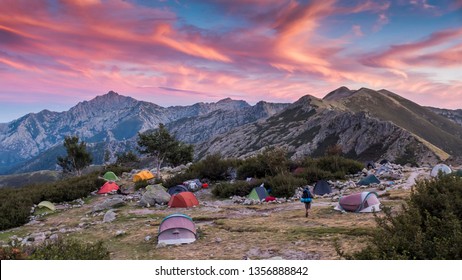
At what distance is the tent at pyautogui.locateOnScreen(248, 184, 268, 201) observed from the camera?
2623 cm

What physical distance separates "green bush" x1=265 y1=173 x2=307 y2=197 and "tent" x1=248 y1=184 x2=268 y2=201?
108 cm

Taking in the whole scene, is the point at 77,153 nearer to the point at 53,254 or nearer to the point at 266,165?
the point at 266,165

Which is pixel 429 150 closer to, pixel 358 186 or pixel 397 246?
pixel 358 186

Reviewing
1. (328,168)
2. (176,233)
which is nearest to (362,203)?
(176,233)

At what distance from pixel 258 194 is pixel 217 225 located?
33.3 feet

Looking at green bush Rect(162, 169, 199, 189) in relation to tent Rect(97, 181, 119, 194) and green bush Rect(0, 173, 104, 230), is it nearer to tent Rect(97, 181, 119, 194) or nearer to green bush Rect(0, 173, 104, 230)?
tent Rect(97, 181, 119, 194)

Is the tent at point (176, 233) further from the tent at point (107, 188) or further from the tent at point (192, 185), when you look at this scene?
the tent at point (107, 188)

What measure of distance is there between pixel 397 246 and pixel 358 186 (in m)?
22.7

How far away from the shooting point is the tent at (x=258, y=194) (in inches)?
1032

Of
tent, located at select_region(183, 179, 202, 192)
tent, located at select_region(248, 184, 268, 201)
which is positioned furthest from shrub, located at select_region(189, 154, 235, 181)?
tent, located at select_region(248, 184, 268, 201)

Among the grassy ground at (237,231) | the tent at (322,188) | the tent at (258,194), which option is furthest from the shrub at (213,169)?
the tent at (322,188)

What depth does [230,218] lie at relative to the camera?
1905cm

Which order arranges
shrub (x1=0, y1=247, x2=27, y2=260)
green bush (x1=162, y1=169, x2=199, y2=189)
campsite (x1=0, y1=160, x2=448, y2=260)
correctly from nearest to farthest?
shrub (x1=0, y1=247, x2=27, y2=260), campsite (x1=0, y1=160, x2=448, y2=260), green bush (x1=162, y1=169, x2=199, y2=189)
